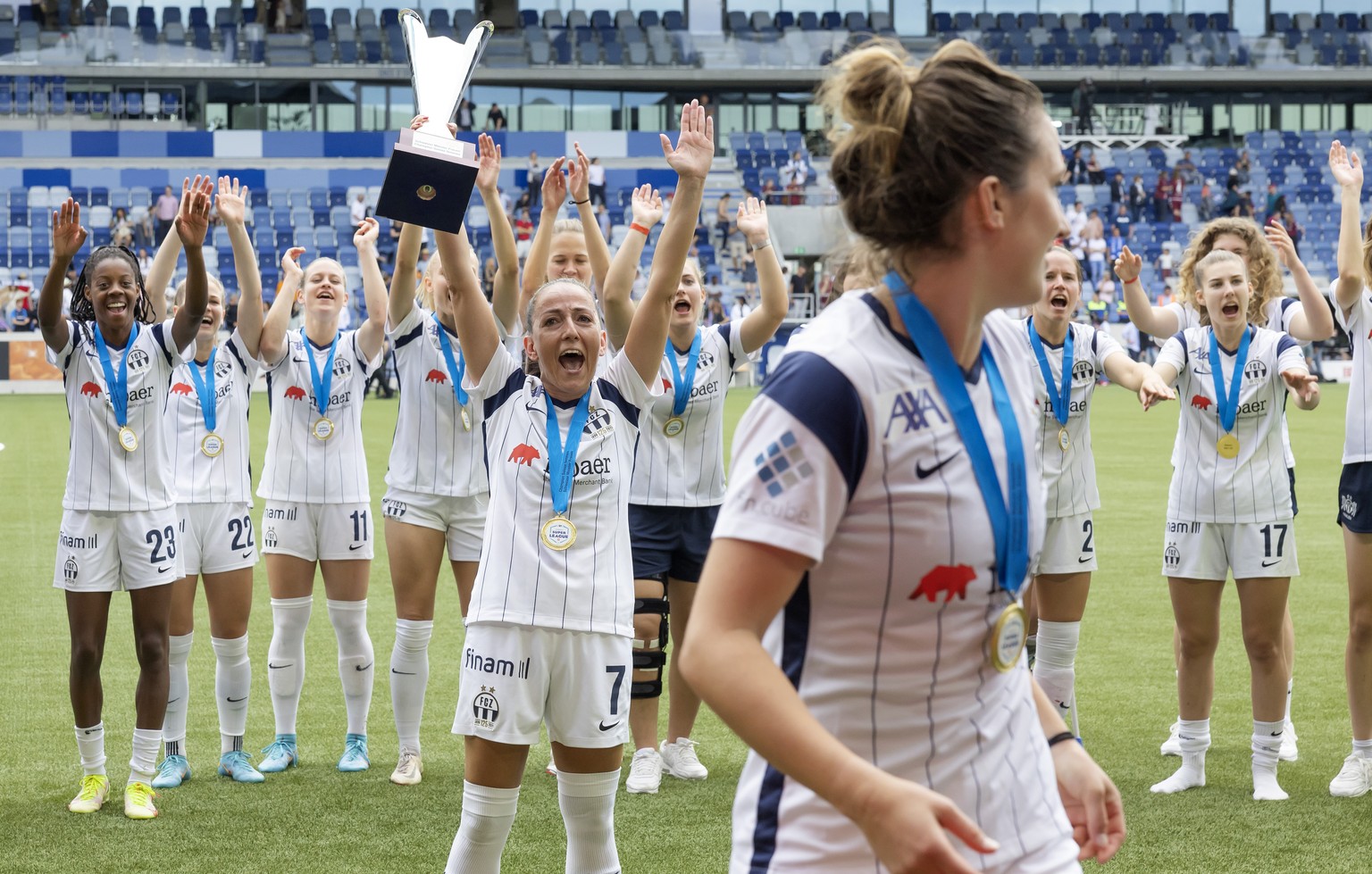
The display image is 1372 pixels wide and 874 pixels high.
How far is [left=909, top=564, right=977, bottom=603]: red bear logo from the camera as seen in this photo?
6.03 ft

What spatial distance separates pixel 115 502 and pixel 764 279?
8.82ft

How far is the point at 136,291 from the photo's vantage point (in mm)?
5605

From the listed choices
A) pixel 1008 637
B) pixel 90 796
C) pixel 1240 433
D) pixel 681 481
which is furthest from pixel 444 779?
pixel 1008 637

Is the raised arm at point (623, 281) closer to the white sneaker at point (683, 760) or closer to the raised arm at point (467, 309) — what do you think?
the raised arm at point (467, 309)

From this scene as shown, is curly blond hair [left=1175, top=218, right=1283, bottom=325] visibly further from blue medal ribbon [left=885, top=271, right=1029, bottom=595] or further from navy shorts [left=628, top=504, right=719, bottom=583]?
blue medal ribbon [left=885, top=271, right=1029, bottom=595]

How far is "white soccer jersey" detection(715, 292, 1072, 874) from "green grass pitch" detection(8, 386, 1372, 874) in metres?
3.09

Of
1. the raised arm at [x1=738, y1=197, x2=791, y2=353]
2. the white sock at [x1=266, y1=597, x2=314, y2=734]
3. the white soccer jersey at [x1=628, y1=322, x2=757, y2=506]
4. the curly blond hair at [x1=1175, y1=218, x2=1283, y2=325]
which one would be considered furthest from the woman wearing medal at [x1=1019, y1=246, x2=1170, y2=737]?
the white sock at [x1=266, y1=597, x2=314, y2=734]

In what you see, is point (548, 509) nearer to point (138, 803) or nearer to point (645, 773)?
point (645, 773)

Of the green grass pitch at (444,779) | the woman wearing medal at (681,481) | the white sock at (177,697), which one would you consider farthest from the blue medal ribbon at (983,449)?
the white sock at (177,697)

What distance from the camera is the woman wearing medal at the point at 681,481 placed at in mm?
5797

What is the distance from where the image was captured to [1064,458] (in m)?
5.91

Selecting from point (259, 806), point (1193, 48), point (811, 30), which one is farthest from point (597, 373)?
point (1193, 48)

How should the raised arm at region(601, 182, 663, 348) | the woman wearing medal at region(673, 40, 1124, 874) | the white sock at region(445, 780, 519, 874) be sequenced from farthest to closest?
the raised arm at region(601, 182, 663, 348) < the white sock at region(445, 780, 519, 874) < the woman wearing medal at region(673, 40, 1124, 874)

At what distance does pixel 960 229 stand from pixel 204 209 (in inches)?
144
